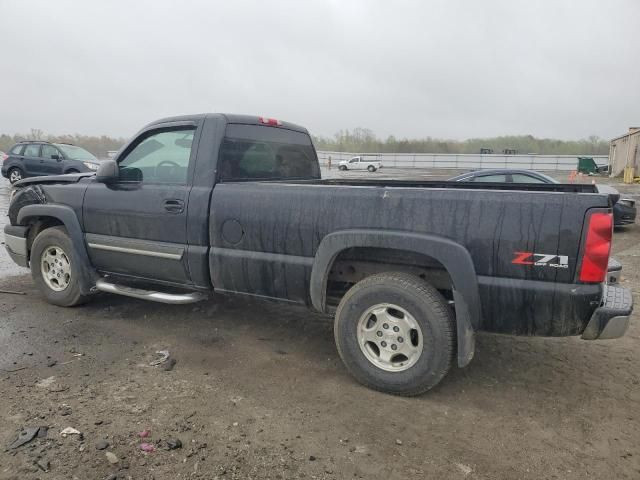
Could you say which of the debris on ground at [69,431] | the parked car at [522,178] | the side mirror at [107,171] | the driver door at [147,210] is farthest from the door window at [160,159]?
the parked car at [522,178]

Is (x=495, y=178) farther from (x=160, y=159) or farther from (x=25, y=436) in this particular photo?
(x=25, y=436)

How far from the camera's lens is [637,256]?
7.77 metres

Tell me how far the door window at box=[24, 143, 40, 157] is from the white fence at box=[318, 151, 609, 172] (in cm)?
3890

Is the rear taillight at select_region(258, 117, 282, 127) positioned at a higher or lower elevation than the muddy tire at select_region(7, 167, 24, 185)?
higher

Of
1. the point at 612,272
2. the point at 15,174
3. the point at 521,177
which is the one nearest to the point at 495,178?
the point at 521,177

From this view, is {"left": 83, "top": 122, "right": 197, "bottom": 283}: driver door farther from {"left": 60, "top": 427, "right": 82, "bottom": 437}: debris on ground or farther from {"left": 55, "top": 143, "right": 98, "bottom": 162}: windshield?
{"left": 55, "top": 143, "right": 98, "bottom": 162}: windshield

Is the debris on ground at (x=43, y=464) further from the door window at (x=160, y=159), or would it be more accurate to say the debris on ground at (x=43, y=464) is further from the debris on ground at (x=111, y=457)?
the door window at (x=160, y=159)

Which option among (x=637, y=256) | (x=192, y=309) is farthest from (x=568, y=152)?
(x=192, y=309)

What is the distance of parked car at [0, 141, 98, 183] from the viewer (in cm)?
1661

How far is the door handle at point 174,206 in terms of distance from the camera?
3867 mm

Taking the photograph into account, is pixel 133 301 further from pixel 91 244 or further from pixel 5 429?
pixel 5 429

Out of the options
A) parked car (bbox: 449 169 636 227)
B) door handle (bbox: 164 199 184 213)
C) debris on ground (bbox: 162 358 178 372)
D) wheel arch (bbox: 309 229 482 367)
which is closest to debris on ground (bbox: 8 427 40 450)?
debris on ground (bbox: 162 358 178 372)

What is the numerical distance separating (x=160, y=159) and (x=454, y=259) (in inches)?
108

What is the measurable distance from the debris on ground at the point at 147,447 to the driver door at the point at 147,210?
1.58m
